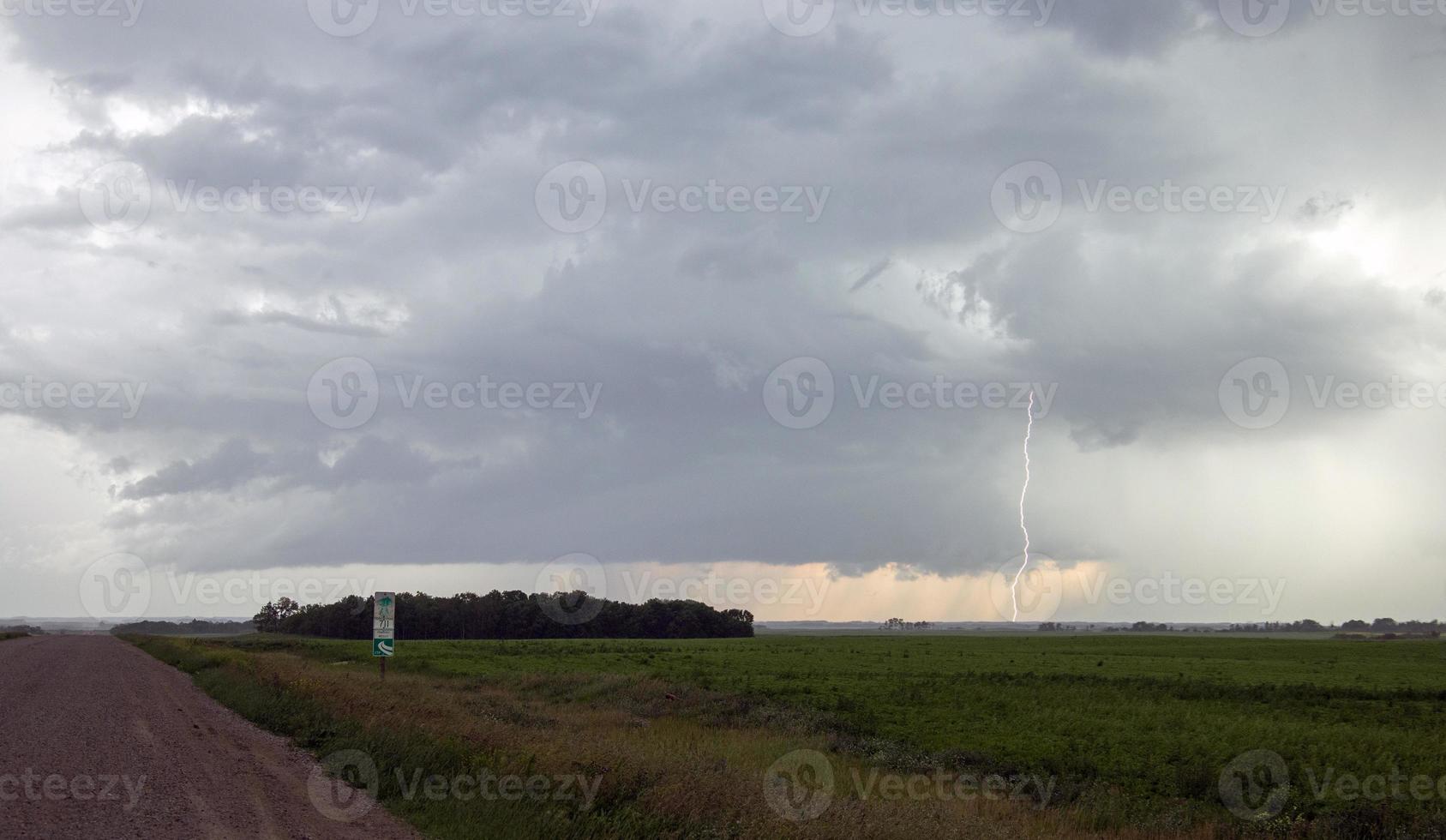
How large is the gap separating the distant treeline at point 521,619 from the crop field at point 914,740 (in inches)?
4477

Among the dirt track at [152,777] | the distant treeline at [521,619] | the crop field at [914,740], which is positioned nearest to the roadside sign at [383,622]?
the crop field at [914,740]

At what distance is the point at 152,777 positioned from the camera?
16.2m

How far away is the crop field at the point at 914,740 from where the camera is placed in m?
16.4

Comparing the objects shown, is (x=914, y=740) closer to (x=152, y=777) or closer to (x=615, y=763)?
(x=615, y=763)

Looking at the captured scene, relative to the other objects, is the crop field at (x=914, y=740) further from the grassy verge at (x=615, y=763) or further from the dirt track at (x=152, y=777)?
the dirt track at (x=152, y=777)

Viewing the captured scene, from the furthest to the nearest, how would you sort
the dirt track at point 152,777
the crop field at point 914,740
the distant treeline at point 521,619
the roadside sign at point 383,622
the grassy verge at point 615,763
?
the distant treeline at point 521,619 → the roadside sign at point 383,622 → the crop field at point 914,740 → the grassy verge at point 615,763 → the dirt track at point 152,777

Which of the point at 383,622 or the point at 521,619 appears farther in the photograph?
the point at 521,619

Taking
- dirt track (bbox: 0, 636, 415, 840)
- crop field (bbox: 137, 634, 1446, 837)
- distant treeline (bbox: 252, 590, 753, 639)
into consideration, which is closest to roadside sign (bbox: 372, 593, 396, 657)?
crop field (bbox: 137, 634, 1446, 837)

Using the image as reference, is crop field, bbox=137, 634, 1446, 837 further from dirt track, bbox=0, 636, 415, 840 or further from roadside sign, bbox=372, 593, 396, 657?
roadside sign, bbox=372, 593, 396, 657

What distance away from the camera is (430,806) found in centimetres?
1466

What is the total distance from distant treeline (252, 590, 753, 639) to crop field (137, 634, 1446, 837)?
4477 inches

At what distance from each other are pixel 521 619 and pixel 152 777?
525ft

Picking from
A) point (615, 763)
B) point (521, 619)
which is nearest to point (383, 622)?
point (615, 763)

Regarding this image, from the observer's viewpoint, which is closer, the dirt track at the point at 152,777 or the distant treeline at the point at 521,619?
the dirt track at the point at 152,777
